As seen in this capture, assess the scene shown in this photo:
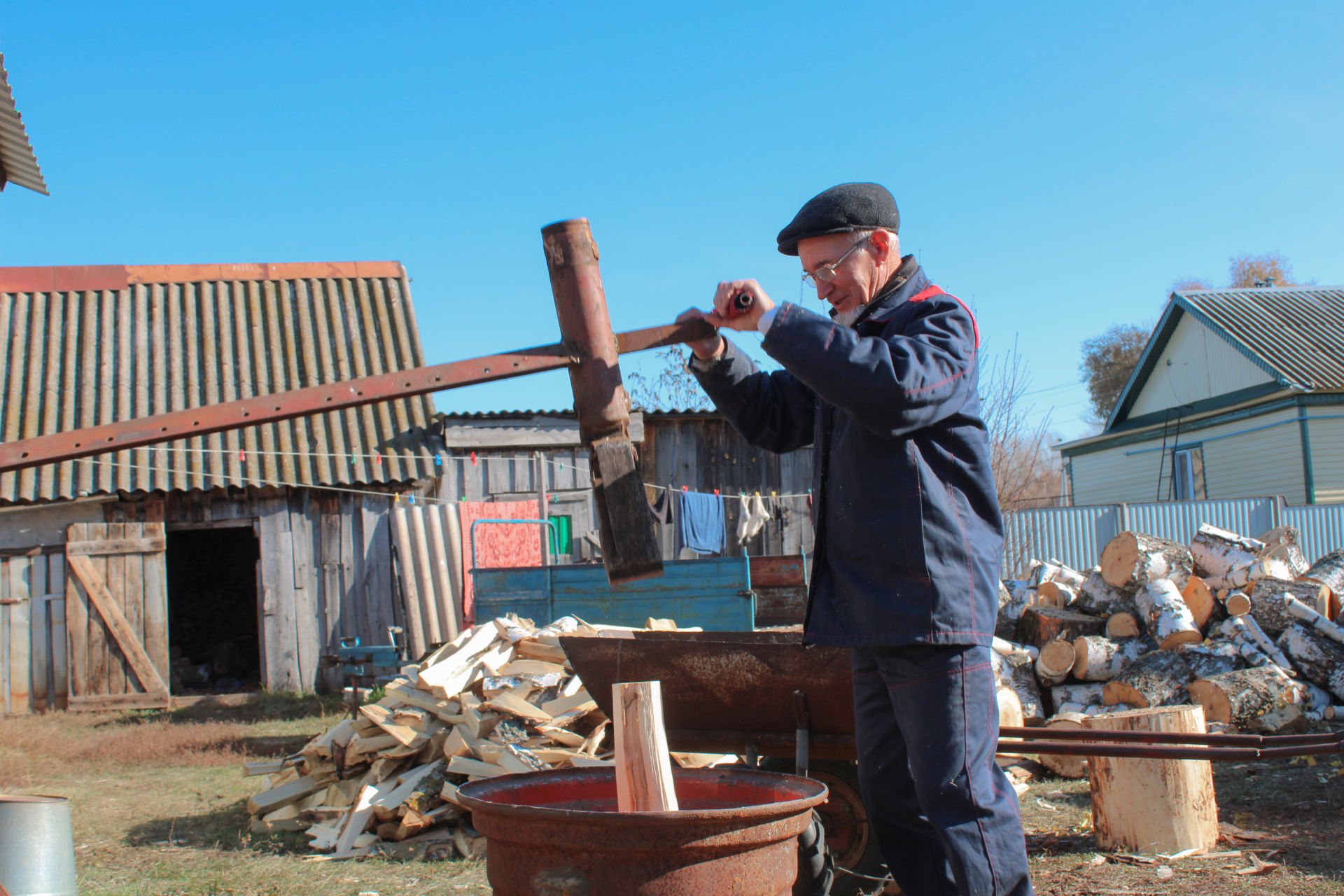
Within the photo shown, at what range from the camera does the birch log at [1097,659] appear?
7.51m

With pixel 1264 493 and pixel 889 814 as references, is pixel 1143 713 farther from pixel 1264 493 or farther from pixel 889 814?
pixel 1264 493

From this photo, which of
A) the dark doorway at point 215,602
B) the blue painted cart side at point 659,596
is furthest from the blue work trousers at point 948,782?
the dark doorway at point 215,602

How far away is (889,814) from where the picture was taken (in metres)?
2.37

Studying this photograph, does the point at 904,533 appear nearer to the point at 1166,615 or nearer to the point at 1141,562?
the point at 1166,615

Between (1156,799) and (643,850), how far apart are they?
3.57m

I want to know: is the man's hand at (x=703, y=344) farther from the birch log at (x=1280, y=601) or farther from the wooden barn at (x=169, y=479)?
the wooden barn at (x=169, y=479)

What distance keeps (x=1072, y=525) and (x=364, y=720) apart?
43.5ft

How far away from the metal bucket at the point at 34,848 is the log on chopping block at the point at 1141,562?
7.81 metres

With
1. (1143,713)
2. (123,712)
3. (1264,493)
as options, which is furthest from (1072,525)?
(123,712)

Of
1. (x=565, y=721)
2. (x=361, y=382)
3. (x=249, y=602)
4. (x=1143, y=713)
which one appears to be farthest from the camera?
(x=249, y=602)

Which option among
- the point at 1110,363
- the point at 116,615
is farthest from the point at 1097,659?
the point at 1110,363

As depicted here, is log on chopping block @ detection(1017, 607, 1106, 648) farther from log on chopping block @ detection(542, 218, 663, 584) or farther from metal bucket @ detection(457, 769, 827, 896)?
metal bucket @ detection(457, 769, 827, 896)

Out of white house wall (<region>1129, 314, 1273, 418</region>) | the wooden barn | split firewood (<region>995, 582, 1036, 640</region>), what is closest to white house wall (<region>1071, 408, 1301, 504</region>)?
white house wall (<region>1129, 314, 1273, 418</region>)

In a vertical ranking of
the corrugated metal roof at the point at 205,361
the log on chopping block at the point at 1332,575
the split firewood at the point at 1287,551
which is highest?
the corrugated metal roof at the point at 205,361
